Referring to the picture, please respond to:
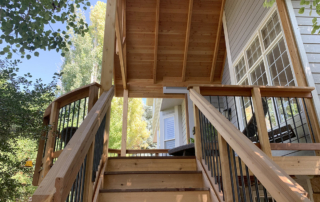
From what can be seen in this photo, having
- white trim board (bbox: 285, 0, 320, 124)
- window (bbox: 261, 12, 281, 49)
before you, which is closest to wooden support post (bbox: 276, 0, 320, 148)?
white trim board (bbox: 285, 0, 320, 124)

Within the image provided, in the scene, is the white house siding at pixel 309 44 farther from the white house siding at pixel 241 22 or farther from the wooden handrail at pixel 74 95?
the wooden handrail at pixel 74 95

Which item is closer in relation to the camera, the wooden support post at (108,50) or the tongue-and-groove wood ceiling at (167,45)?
the wooden support post at (108,50)

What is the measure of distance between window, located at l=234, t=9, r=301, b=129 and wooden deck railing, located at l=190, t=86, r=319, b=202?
575 millimetres

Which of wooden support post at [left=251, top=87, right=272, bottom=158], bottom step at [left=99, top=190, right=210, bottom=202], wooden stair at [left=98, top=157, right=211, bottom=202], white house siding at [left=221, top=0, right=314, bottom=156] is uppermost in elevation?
white house siding at [left=221, top=0, right=314, bottom=156]

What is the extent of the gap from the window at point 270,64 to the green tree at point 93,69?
29.4 feet

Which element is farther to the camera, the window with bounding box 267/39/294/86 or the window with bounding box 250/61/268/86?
the window with bounding box 250/61/268/86

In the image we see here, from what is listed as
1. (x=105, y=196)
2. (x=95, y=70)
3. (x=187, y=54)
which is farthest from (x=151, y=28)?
(x=95, y=70)

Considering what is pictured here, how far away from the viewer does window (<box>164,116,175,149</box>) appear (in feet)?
31.6

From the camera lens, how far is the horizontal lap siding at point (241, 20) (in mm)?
4723

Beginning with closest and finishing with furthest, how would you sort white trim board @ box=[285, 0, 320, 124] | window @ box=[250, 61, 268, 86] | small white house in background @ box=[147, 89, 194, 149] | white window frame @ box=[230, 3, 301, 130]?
white trim board @ box=[285, 0, 320, 124]
white window frame @ box=[230, 3, 301, 130]
window @ box=[250, 61, 268, 86]
small white house in background @ box=[147, 89, 194, 149]

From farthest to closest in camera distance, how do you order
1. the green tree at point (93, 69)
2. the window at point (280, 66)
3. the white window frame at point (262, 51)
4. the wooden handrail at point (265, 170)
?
the green tree at point (93, 69), the white window frame at point (262, 51), the window at point (280, 66), the wooden handrail at point (265, 170)

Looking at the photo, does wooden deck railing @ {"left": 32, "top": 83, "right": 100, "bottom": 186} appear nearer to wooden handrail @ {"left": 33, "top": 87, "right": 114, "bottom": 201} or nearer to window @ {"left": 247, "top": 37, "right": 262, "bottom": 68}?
wooden handrail @ {"left": 33, "top": 87, "right": 114, "bottom": 201}

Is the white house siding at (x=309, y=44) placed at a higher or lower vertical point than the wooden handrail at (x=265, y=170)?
higher

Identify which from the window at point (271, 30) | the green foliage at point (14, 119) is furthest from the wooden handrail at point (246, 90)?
the green foliage at point (14, 119)
